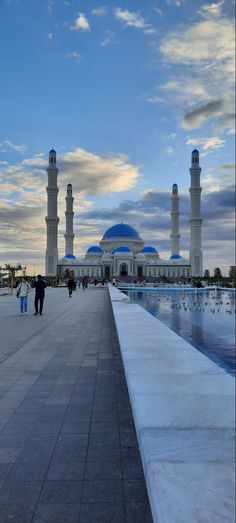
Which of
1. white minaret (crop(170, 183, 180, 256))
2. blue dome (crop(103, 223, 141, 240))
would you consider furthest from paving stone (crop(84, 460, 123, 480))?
blue dome (crop(103, 223, 141, 240))

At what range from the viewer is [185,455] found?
174 centimetres

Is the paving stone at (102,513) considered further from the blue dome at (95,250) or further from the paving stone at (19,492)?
the blue dome at (95,250)

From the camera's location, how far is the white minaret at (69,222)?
69125 millimetres

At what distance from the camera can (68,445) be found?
3.00 m

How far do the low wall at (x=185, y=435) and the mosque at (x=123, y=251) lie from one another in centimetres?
5717

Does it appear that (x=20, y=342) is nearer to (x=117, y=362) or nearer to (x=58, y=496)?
(x=117, y=362)

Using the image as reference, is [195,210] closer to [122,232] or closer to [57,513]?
[122,232]

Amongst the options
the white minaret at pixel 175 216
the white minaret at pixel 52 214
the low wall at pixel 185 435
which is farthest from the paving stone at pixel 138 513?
the white minaret at pixel 175 216

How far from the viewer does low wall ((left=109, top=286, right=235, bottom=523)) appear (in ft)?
4.64

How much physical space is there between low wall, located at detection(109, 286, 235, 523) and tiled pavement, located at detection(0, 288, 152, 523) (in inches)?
17.1

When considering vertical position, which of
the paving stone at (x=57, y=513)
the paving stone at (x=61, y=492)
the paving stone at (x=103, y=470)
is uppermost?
the paving stone at (x=57, y=513)

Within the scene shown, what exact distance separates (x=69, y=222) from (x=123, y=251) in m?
10.7

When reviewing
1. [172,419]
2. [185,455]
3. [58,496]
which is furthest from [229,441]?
[58,496]

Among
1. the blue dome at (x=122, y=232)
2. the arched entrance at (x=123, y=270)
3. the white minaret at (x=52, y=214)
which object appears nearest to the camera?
the white minaret at (x=52, y=214)
